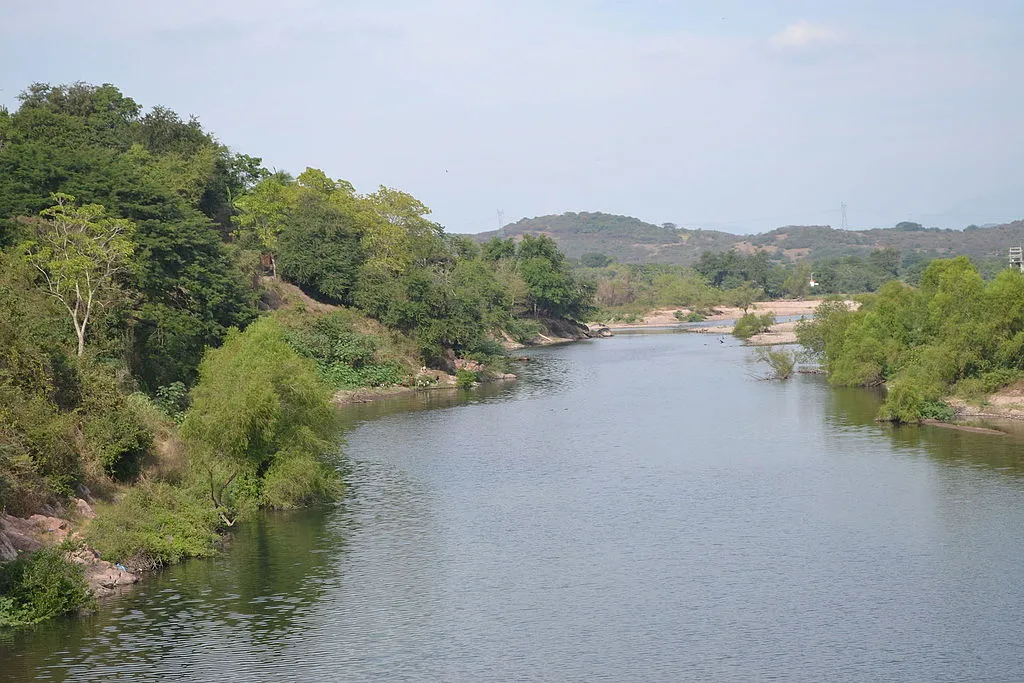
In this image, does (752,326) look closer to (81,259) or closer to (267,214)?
(267,214)

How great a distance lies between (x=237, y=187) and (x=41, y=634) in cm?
8200

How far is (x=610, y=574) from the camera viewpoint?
36.3m

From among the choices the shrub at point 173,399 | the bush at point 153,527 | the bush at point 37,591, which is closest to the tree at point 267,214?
the shrub at point 173,399

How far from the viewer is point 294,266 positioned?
94312 millimetres

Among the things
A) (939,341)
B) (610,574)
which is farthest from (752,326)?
(610,574)

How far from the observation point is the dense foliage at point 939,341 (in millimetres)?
65688

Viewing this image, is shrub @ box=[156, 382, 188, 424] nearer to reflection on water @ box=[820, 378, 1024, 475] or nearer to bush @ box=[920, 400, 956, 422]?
reflection on water @ box=[820, 378, 1024, 475]

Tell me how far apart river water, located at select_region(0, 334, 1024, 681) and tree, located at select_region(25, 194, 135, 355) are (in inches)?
581

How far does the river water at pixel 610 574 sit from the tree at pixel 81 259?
14.8 meters

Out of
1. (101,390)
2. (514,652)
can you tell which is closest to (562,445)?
(101,390)

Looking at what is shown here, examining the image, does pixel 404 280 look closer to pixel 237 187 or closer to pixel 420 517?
pixel 237 187

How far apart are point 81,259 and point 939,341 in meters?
52.0

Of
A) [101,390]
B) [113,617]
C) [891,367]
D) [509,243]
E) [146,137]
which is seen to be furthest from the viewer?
[509,243]

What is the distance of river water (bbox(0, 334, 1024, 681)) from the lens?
A: 2880 cm
